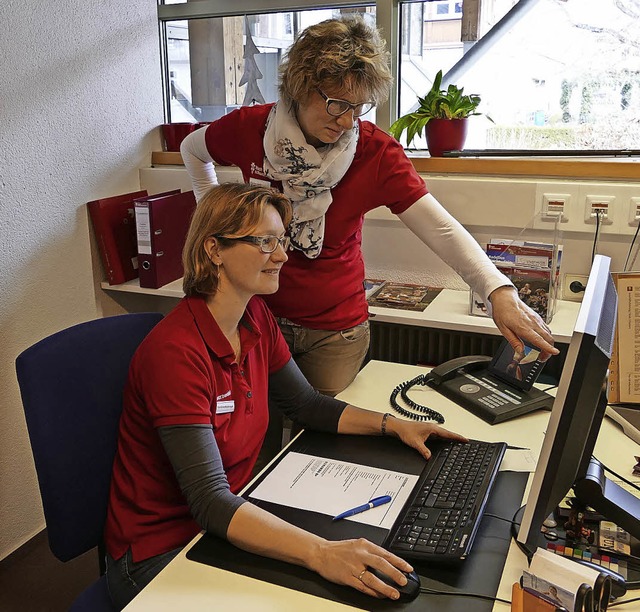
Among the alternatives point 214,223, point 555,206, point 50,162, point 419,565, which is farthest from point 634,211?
point 50,162

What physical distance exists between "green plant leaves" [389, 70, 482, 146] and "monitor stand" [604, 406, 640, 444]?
1.19m

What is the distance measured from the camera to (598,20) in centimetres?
233

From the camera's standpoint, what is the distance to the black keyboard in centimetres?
111

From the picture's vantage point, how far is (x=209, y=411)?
1287 millimetres

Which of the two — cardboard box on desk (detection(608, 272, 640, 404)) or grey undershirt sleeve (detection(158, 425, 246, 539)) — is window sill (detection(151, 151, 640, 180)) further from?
grey undershirt sleeve (detection(158, 425, 246, 539))

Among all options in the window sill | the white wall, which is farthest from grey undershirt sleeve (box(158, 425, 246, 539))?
the window sill

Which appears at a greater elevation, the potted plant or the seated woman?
the potted plant

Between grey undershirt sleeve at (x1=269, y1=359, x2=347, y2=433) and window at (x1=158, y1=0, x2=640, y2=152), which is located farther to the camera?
window at (x1=158, y1=0, x2=640, y2=152)

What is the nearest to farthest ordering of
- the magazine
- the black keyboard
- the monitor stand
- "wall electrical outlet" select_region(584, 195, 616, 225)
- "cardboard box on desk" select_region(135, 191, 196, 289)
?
the black keyboard < the monitor stand < "wall electrical outlet" select_region(584, 195, 616, 225) < the magazine < "cardboard box on desk" select_region(135, 191, 196, 289)

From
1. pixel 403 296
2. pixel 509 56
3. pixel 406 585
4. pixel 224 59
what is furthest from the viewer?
pixel 224 59

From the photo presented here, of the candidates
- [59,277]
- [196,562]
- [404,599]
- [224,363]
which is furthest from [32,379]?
[59,277]

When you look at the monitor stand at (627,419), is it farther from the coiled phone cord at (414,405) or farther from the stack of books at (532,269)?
the stack of books at (532,269)

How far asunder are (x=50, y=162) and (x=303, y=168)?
110 cm

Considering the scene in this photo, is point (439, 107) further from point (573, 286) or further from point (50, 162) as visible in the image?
point (50, 162)
